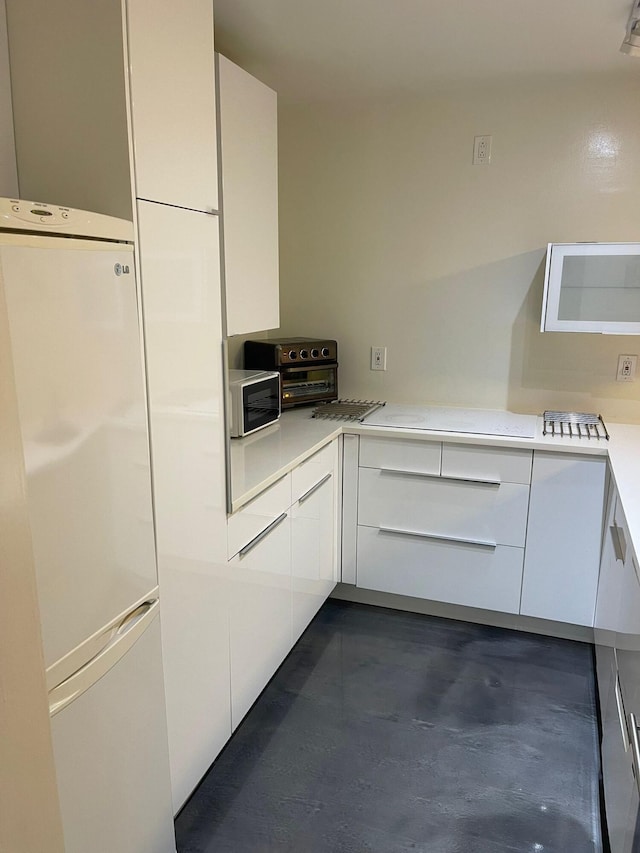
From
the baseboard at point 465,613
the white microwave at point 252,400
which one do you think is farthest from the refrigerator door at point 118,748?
the baseboard at point 465,613

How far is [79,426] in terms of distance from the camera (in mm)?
1163

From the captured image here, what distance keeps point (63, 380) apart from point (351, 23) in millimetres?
1669

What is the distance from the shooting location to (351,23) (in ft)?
6.85

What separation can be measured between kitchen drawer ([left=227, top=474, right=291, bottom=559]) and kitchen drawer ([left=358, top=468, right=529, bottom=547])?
62 centimetres

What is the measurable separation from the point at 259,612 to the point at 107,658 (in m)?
0.85

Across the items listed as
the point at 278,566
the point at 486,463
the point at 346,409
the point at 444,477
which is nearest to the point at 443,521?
the point at 444,477

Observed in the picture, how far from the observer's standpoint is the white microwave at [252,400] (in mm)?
2385

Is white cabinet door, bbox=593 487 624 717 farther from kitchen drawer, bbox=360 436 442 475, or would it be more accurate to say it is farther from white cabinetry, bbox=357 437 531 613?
kitchen drawer, bbox=360 436 442 475

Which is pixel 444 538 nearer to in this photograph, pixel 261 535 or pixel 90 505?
pixel 261 535

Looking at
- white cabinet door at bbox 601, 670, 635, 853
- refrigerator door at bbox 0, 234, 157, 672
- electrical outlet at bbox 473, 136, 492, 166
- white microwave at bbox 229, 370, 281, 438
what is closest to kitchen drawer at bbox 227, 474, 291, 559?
white microwave at bbox 229, 370, 281, 438

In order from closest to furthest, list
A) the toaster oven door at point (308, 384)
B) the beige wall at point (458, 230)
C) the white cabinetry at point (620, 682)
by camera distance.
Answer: the white cabinetry at point (620, 682), the beige wall at point (458, 230), the toaster oven door at point (308, 384)

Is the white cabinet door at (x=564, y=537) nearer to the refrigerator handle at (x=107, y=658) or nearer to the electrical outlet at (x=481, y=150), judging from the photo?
the electrical outlet at (x=481, y=150)

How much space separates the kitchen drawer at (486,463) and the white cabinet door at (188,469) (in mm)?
1157

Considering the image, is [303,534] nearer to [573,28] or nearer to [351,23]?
[351,23]
